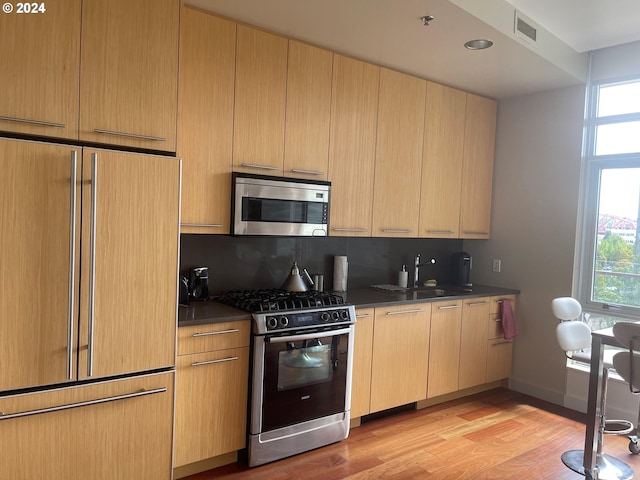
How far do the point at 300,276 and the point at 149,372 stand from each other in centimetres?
138

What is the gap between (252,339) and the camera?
2.73m

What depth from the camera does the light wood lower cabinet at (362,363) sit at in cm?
322

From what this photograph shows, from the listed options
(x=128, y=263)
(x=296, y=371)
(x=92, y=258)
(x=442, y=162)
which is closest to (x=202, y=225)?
(x=128, y=263)

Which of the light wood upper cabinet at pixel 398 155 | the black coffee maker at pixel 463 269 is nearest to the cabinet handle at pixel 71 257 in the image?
the light wood upper cabinet at pixel 398 155

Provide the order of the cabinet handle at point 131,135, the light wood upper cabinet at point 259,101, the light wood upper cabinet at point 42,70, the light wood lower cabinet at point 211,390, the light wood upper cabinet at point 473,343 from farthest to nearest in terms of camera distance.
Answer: the light wood upper cabinet at point 473,343 < the light wood upper cabinet at point 259,101 < the light wood lower cabinet at point 211,390 < the cabinet handle at point 131,135 < the light wood upper cabinet at point 42,70

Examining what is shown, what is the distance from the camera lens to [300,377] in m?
2.91

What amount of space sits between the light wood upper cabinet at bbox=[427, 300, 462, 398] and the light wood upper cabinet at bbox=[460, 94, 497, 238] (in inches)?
31.3

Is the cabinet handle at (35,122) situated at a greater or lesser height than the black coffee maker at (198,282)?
greater

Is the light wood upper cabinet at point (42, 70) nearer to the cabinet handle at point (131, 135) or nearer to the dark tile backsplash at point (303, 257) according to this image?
the cabinet handle at point (131, 135)

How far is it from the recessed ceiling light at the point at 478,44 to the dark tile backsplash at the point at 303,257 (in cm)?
162

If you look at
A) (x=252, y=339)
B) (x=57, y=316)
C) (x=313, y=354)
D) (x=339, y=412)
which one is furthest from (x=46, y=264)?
(x=339, y=412)

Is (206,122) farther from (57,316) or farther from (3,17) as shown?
(57,316)

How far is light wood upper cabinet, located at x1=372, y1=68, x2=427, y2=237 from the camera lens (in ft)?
11.9

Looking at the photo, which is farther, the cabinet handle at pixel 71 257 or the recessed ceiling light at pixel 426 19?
the recessed ceiling light at pixel 426 19
